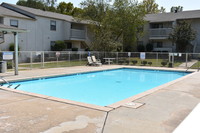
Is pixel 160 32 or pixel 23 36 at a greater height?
pixel 160 32

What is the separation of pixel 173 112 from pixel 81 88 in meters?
6.91

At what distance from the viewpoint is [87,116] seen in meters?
4.86

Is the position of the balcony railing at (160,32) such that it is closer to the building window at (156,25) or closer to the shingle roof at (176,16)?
the shingle roof at (176,16)

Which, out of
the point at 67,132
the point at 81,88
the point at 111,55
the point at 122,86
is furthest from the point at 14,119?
the point at 111,55

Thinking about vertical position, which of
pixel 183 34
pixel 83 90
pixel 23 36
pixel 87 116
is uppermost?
pixel 183 34

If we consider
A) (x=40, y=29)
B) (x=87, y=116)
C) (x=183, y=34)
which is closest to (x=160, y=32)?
(x=183, y=34)

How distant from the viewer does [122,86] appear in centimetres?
1222

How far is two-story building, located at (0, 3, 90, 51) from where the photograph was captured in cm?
2297

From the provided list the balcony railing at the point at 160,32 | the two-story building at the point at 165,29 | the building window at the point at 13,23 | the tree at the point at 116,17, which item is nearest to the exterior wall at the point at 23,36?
the building window at the point at 13,23

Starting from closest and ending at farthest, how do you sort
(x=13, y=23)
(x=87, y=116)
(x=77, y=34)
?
(x=87, y=116), (x=13, y=23), (x=77, y=34)

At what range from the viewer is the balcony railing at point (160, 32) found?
31.0m

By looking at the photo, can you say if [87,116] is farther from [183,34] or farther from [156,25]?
[156,25]

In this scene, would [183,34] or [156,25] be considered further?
[156,25]

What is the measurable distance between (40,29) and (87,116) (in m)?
23.6
